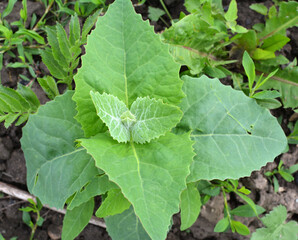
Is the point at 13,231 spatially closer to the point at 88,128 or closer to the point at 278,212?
the point at 88,128

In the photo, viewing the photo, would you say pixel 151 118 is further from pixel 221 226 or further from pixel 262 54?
pixel 262 54

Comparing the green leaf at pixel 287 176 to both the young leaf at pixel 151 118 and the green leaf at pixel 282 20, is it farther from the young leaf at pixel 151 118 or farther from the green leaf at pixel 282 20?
the young leaf at pixel 151 118

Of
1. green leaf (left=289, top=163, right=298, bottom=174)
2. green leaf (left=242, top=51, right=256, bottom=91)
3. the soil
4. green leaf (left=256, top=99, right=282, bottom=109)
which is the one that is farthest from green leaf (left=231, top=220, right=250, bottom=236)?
green leaf (left=242, top=51, right=256, bottom=91)

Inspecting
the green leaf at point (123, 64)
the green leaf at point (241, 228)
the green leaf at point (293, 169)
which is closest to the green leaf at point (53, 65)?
the green leaf at point (123, 64)

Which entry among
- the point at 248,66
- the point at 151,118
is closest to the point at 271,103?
the point at 248,66

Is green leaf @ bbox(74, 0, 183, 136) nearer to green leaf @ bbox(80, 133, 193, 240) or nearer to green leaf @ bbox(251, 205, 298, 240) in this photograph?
green leaf @ bbox(80, 133, 193, 240)
